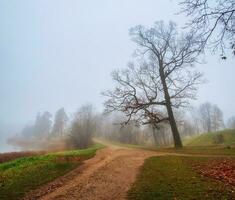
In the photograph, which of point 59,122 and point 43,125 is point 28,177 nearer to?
point 59,122

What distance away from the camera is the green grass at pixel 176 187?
26.0 feet

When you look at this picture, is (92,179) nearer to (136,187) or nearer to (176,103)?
(136,187)

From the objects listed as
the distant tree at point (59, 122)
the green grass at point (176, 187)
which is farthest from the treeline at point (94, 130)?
the green grass at point (176, 187)

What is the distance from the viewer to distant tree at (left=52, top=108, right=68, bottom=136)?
9588cm

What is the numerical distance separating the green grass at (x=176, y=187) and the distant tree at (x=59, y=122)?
88.1 m

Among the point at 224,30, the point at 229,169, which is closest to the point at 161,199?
the point at 229,169

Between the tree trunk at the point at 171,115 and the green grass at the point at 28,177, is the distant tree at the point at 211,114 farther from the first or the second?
the green grass at the point at 28,177

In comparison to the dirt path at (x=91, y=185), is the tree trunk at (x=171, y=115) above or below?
above

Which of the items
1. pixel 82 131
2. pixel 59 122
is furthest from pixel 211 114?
pixel 82 131

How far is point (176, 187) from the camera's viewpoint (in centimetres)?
887

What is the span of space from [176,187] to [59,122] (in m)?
91.9

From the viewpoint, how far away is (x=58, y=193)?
31.1 ft

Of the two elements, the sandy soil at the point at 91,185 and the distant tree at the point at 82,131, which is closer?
the sandy soil at the point at 91,185

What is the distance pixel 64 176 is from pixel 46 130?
10693 cm
